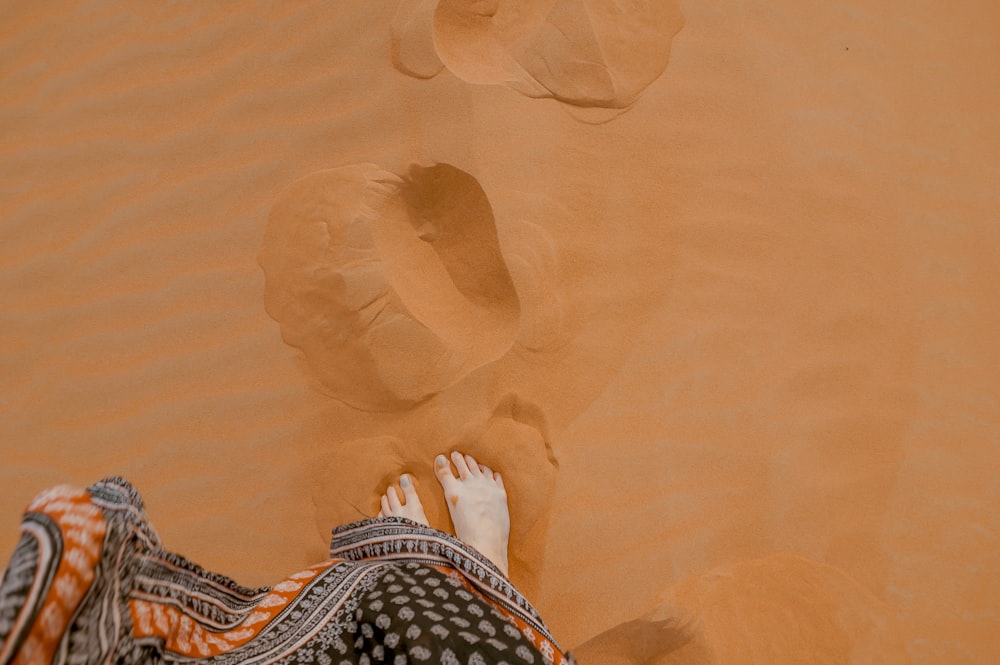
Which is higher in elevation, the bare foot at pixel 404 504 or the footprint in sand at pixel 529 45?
the footprint in sand at pixel 529 45

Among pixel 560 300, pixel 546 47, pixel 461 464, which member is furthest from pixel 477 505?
Result: pixel 546 47

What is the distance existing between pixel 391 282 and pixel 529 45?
701 mm

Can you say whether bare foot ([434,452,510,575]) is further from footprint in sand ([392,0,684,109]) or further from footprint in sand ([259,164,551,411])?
footprint in sand ([392,0,684,109])

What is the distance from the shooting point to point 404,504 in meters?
1.62

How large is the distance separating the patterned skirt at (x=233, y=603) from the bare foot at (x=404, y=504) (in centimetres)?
23

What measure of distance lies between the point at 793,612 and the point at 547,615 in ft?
1.84

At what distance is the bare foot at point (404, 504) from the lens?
1.60 metres

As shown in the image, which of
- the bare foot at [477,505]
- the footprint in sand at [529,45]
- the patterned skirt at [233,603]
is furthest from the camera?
the footprint in sand at [529,45]

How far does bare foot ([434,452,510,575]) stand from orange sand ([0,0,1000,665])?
0.05 m

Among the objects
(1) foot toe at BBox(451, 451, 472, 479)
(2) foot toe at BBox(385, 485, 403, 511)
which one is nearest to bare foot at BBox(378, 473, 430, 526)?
(2) foot toe at BBox(385, 485, 403, 511)

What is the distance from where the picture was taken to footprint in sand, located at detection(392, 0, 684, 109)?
67.5 inches

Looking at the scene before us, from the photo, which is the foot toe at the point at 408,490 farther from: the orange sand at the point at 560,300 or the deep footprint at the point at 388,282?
the deep footprint at the point at 388,282

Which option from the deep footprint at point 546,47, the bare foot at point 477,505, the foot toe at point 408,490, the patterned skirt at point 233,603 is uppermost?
the deep footprint at point 546,47

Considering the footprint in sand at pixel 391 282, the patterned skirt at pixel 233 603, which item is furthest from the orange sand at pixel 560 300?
the patterned skirt at pixel 233 603
